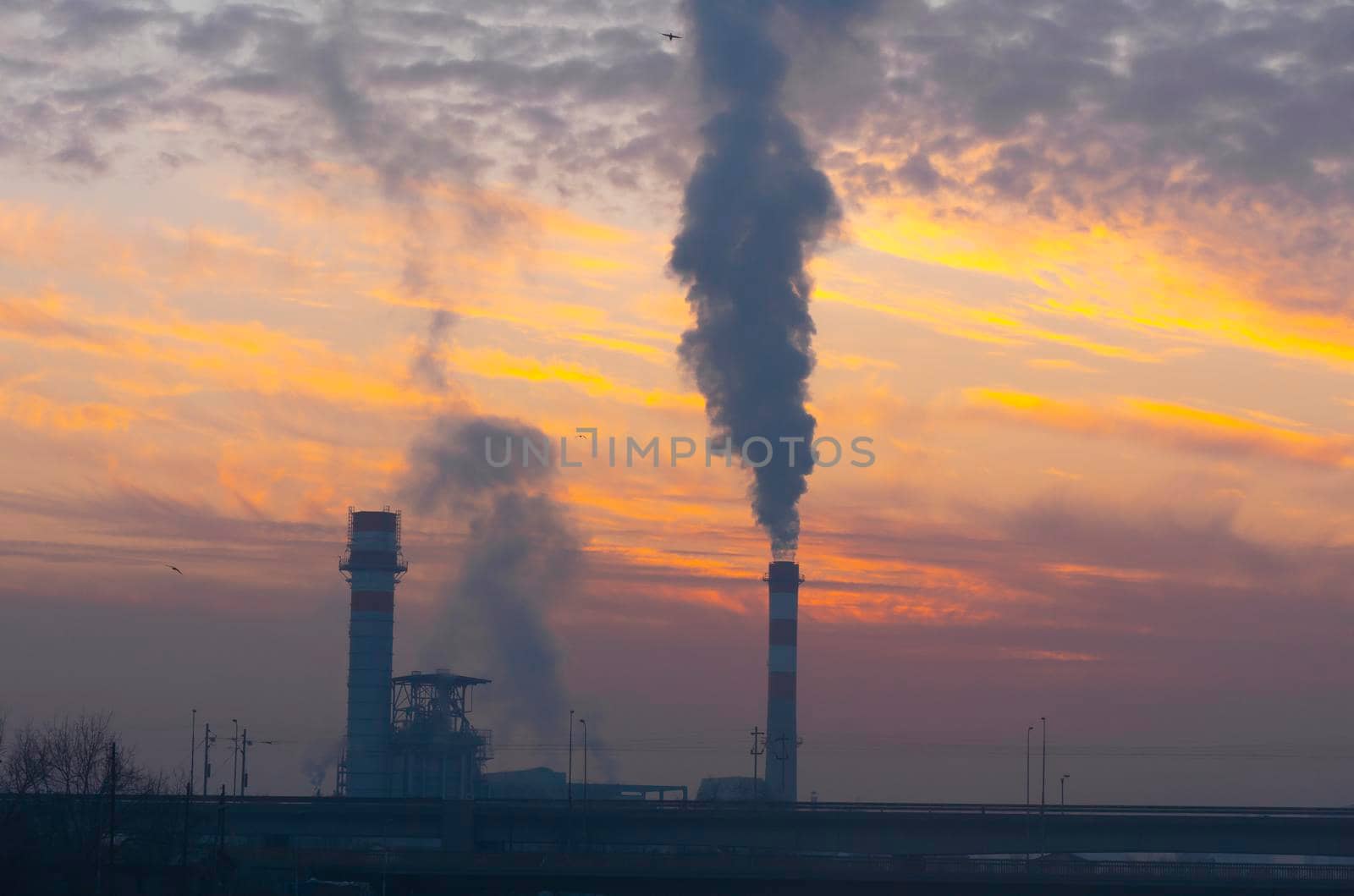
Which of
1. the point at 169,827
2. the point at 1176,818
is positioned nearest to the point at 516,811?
the point at 169,827

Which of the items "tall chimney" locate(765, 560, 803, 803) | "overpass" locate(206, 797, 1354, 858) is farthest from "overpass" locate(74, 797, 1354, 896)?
"tall chimney" locate(765, 560, 803, 803)

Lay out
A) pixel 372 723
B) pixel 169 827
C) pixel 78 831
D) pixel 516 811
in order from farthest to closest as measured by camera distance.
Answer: pixel 372 723, pixel 516 811, pixel 169 827, pixel 78 831

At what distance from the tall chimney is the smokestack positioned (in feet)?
104

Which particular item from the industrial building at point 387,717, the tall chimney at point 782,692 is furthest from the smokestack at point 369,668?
the tall chimney at point 782,692

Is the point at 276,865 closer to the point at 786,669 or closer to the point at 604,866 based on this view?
the point at 604,866

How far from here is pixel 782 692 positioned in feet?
360

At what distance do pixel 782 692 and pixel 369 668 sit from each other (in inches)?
1336

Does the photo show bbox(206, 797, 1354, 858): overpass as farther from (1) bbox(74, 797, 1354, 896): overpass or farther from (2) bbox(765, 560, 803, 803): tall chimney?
(2) bbox(765, 560, 803, 803): tall chimney

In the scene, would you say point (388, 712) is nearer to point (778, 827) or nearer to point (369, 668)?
point (369, 668)

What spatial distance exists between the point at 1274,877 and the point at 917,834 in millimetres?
20356

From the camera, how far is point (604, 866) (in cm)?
7419

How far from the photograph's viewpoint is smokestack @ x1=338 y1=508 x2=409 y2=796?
409 feet

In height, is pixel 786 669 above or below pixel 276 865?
above

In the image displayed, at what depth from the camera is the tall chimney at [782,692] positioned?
357ft
